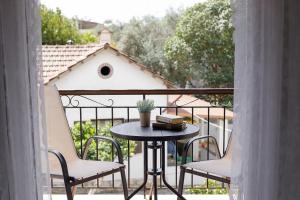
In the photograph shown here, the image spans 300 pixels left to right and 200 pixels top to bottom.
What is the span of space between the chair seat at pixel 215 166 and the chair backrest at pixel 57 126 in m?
0.91

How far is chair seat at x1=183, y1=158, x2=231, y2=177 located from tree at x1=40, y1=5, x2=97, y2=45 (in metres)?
11.0

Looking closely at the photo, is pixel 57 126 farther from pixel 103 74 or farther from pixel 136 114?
pixel 103 74

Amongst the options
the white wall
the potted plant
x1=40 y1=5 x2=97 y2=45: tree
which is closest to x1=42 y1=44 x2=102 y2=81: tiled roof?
the white wall

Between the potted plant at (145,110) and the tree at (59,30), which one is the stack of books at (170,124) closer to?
the potted plant at (145,110)

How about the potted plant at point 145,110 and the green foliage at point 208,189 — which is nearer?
the potted plant at point 145,110

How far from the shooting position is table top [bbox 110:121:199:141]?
2.41 metres

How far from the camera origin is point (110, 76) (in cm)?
923

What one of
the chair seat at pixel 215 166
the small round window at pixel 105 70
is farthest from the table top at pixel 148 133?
the small round window at pixel 105 70

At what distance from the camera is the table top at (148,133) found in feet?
7.91

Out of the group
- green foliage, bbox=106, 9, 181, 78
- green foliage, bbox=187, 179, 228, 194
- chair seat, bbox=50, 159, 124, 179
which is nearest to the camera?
chair seat, bbox=50, 159, 124, 179

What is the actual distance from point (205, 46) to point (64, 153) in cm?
784

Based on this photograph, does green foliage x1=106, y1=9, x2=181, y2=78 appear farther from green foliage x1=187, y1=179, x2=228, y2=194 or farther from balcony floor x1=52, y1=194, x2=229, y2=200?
balcony floor x1=52, y1=194, x2=229, y2=200

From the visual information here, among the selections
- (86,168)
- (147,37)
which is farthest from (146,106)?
(147,37)

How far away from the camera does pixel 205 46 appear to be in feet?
33.0
